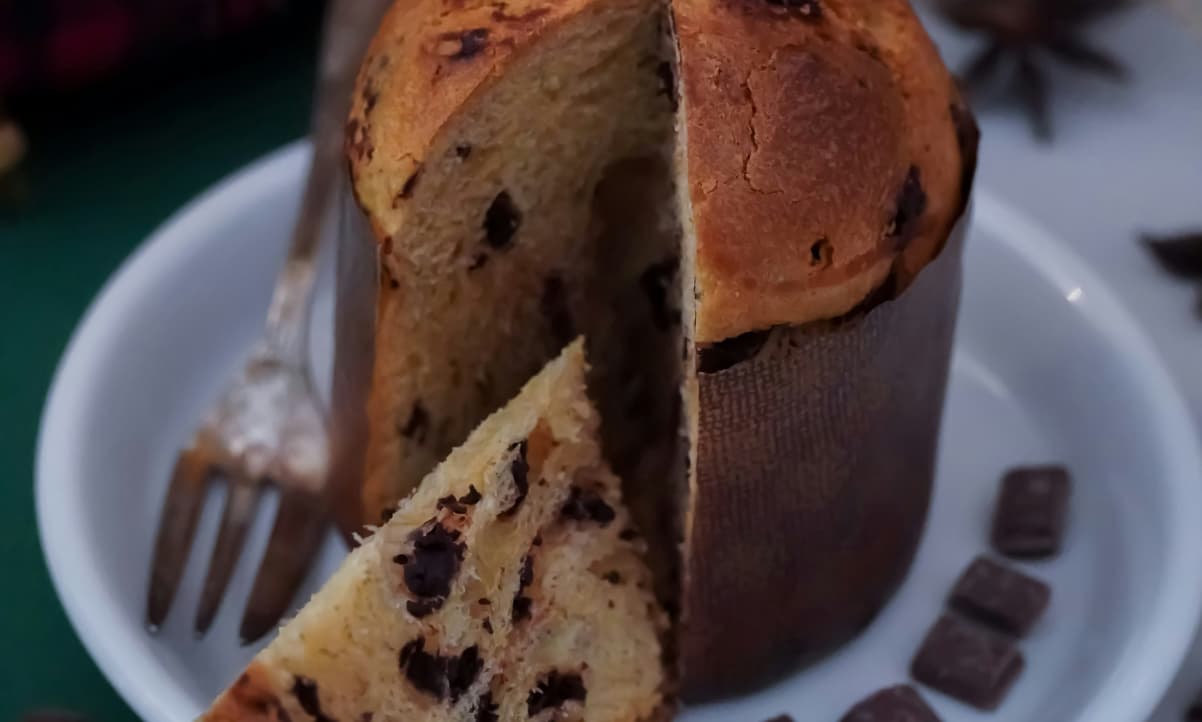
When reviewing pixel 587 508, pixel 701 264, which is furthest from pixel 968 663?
pixel 701 264

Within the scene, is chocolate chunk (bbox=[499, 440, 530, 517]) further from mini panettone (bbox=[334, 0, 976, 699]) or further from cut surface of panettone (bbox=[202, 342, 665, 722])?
mini panettone (bbox=[334, 0, 976, 699])

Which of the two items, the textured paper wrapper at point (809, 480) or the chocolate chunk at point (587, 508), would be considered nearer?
A: the textured paper wrapper at point (809, 480)

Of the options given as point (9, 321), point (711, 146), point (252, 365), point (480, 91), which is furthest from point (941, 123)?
point (9, 321)

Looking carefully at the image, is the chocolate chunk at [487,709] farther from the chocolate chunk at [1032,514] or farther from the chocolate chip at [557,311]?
the chocolate chunk at [1032,514]

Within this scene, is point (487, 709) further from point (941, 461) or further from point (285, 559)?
point (941, 461)

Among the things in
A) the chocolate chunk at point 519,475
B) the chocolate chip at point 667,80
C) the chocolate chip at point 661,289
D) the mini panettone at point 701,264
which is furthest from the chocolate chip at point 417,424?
the chocolate chip at point 667,80

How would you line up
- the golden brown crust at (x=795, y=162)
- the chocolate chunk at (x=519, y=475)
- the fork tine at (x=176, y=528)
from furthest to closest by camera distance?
the fork tine at (x=176, y=528) < the chocolate chunk at (x=519, y=475) < the golden brown crust at (x=795, y=162)

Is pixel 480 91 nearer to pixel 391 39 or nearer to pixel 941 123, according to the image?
pixel 391 39
